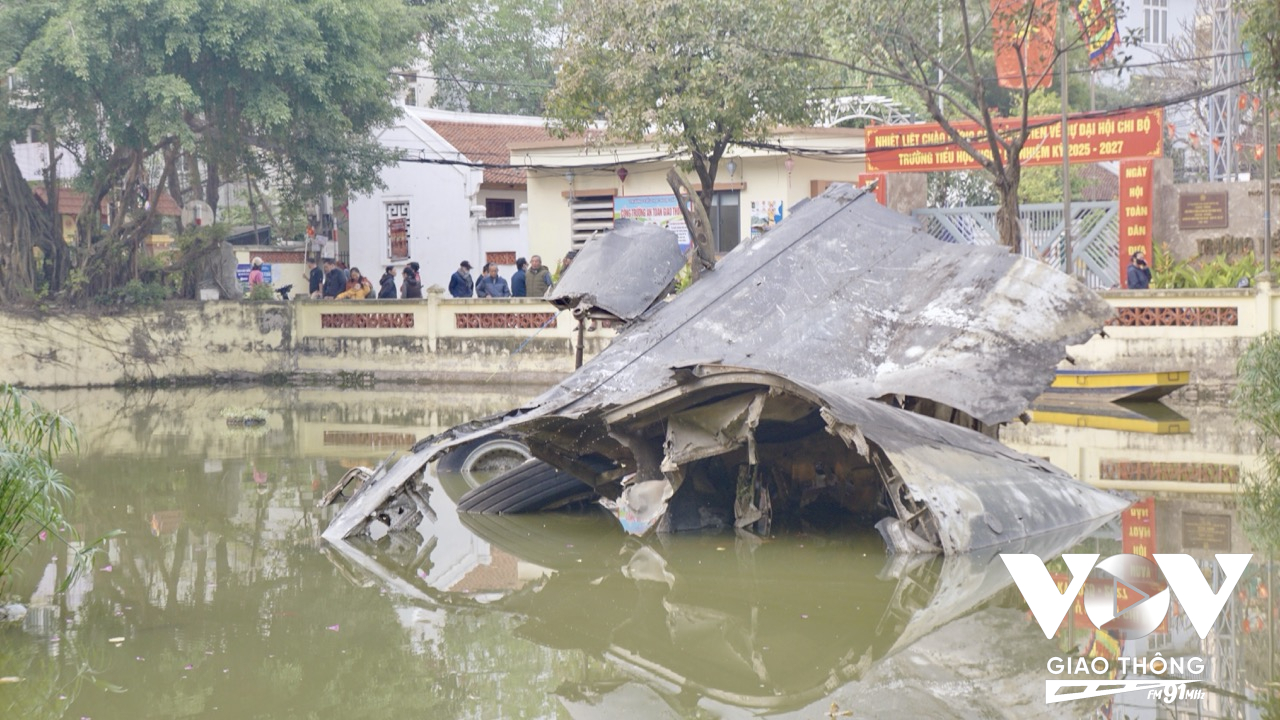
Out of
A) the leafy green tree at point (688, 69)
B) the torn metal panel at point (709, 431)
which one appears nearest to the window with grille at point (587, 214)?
the leafy green tree at point (688, 69)

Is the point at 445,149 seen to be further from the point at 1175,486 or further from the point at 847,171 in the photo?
the point at 1175,486

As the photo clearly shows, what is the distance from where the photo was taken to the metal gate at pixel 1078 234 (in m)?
22.8

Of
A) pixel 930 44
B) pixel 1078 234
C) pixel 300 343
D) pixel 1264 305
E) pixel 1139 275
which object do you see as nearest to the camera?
pixel 930 44

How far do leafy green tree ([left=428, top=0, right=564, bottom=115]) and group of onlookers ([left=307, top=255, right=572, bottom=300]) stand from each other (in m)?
13.2

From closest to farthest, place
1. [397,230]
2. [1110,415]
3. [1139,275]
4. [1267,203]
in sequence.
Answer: [1110,415], [1267,203], [1139,275], [397,230]

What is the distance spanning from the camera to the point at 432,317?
25688 mm

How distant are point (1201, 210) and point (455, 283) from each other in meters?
13.5

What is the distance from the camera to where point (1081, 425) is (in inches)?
687

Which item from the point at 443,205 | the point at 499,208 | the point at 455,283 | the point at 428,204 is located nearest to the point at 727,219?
the point at 455,283

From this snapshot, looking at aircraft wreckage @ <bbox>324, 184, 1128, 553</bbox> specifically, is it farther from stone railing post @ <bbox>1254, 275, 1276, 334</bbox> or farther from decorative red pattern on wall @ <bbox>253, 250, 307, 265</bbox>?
decorative red pattern on wall @ <bbox>253, 250, 307, 265</bbox>

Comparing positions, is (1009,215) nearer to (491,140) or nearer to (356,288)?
(356,288)

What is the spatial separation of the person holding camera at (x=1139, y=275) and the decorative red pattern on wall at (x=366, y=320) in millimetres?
12885

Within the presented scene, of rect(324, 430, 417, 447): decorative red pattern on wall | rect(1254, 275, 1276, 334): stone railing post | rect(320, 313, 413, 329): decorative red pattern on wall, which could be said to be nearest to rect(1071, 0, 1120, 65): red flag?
rect(1254, 275, 1276, 334): stone railing post

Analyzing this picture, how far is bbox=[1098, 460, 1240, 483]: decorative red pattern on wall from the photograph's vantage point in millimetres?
12719
